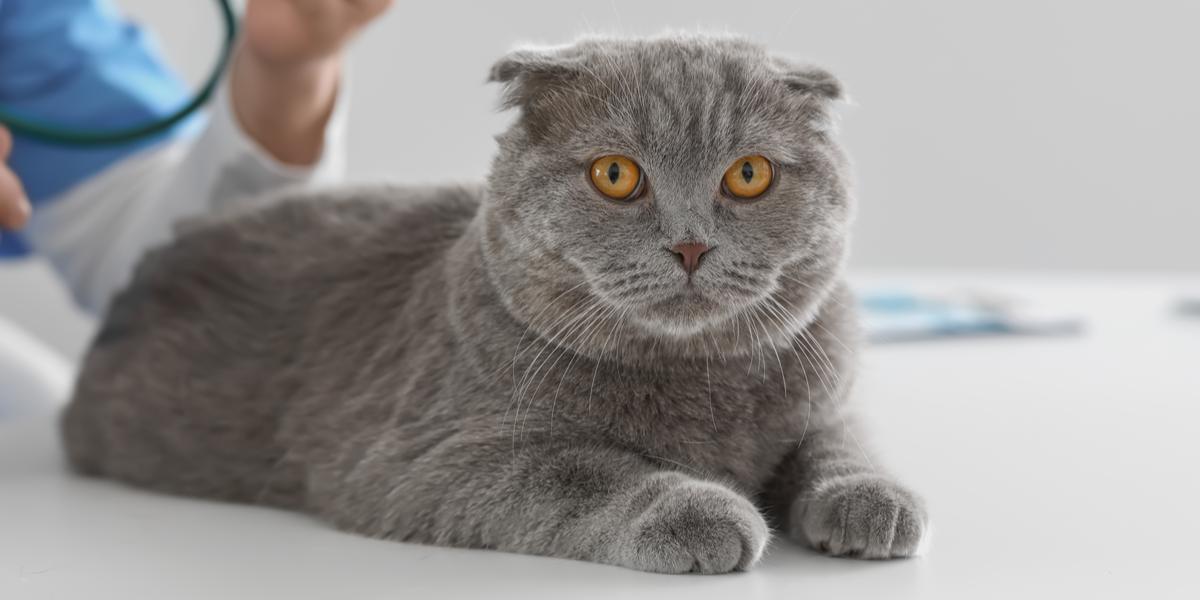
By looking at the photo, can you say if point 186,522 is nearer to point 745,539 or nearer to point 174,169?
point 745,539

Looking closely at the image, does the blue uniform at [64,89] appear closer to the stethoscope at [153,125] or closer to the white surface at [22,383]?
the white surface at [22,383]

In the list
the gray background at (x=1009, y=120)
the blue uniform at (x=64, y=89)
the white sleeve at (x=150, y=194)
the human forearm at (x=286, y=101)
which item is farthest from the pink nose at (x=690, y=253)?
the gray background at (x=1009, y=120)

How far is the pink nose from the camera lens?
125 cm

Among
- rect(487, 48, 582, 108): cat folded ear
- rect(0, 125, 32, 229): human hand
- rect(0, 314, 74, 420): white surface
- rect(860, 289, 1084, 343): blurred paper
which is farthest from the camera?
rect(860, 289, 1084, 343): blurred paper

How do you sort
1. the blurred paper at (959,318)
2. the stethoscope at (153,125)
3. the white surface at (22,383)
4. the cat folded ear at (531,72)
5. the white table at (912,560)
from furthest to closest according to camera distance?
1. the blurred paper at (959,318)
2. the white surface at (22,383)
3. the stethoscope at (153,125)
4. the cat folded ear at (531,72)
5. the white table at (912,560)

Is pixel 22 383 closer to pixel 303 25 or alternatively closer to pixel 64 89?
pixel 64 89

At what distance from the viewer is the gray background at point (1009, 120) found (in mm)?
3967

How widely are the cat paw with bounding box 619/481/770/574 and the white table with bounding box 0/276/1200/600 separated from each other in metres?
0.02

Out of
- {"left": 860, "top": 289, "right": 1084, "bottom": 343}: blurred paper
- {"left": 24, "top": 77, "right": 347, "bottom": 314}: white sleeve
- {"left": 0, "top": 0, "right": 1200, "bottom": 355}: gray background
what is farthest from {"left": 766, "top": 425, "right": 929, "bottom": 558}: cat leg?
{"left": 0, "top": 0, "right": 1200, "bottom": 355}: gray background

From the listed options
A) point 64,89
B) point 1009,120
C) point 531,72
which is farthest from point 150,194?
point 1009,120

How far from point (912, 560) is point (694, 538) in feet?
0.77

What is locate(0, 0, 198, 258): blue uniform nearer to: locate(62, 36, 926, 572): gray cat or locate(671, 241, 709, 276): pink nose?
locate(62, 36, 926, 572): gray cat

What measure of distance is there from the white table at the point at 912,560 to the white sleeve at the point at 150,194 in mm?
360

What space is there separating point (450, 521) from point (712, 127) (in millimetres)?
503
